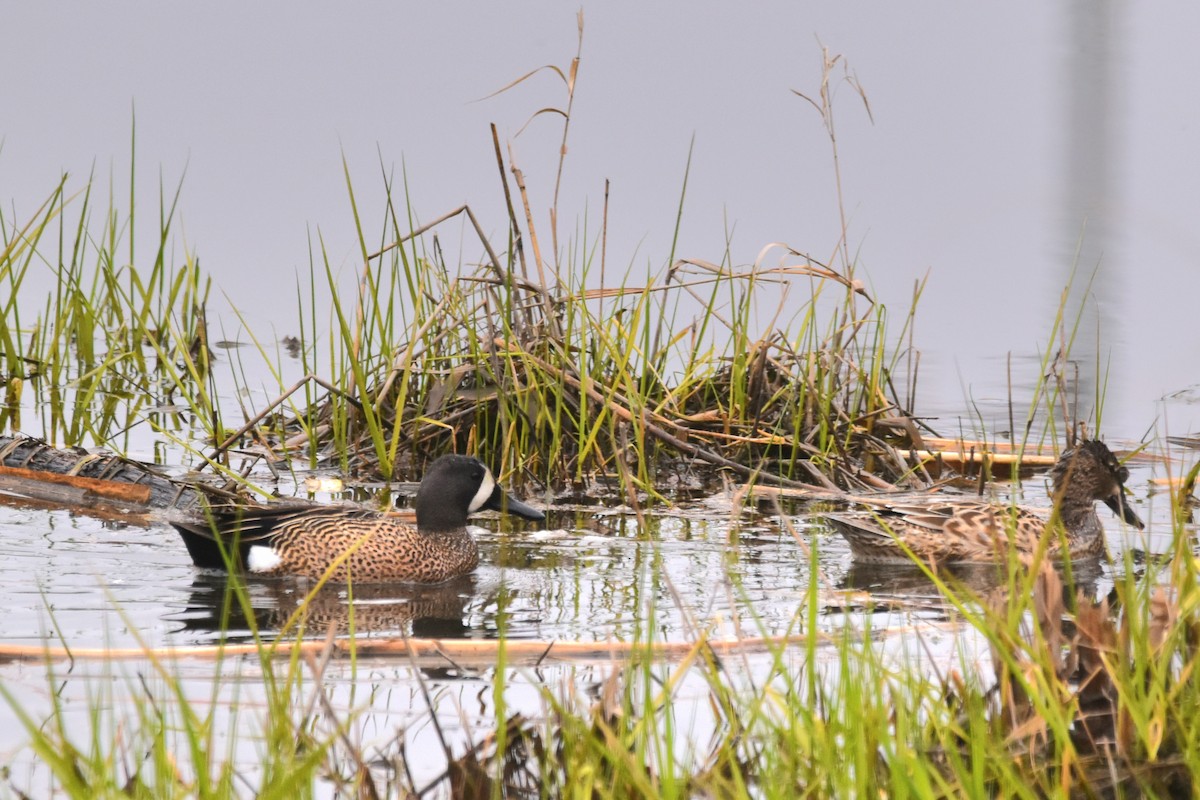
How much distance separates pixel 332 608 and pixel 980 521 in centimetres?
266

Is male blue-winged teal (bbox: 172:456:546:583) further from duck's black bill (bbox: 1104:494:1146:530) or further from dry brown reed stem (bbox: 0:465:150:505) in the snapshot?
duck's black bill (bbox: 1104:494:1146:530)

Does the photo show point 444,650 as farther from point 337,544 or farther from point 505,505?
point 505,505

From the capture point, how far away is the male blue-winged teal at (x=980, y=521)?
6.20m

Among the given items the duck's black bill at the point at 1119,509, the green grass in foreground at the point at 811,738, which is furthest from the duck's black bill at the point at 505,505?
the green grass in foreground at the point at 811,738

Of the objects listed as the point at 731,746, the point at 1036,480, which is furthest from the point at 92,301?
the point at 731,746

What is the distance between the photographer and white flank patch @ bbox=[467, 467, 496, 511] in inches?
247

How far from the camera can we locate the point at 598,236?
7266 mm

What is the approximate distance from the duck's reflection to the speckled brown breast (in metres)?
0.04

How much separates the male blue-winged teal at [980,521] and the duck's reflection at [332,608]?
1.57 meters

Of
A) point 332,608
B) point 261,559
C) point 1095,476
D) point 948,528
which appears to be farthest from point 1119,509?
point 261,559

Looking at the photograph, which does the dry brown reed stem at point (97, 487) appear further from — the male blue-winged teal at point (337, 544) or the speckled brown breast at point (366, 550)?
the speckled brown breast at point (366, 550)

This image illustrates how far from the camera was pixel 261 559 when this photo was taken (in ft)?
19.4

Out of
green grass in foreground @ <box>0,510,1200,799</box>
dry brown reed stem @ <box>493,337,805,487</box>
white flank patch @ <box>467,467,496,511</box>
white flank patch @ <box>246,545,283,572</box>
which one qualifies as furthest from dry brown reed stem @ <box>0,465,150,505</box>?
green grass in foreground @ <box>0,510,1200,799</box>

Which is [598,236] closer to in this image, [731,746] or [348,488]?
[348,488]
